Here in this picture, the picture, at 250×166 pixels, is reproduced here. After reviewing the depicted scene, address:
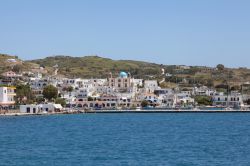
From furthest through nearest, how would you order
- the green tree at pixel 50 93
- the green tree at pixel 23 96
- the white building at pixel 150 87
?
the white building at pixel 150 87, the green tree at pixel 50 93, the green tree at pixel 23 96

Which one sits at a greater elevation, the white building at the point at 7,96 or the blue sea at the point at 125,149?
the white building at the point at 7,96

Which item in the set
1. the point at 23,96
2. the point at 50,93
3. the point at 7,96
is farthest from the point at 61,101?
the point at 7,96

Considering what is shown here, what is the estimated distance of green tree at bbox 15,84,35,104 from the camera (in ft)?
424

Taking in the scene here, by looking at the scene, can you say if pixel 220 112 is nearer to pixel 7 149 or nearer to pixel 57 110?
pixel 57 110

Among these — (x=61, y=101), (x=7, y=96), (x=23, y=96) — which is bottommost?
(x=61, y=101)

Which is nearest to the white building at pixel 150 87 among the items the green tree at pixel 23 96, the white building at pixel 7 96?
the green tree at pixel 23 96

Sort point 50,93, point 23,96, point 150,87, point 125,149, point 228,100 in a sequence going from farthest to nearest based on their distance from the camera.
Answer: point 150,87, point 228,100, point 50,93, point 23,96, point 125,149

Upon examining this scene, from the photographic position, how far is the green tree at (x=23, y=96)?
129212 millimetres

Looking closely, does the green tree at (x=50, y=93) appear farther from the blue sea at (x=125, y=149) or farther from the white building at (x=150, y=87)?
the blue sea at (x=125, y=149)

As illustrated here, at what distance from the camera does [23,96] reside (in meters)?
131

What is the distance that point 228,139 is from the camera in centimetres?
5528

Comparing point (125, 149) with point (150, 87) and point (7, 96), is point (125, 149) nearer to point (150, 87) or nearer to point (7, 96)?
point (7, 96)

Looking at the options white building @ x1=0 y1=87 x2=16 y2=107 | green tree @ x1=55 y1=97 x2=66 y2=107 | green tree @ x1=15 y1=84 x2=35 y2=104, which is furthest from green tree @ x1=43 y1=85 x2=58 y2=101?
white building @ x1=0 y1=87 x2=16 y2=107

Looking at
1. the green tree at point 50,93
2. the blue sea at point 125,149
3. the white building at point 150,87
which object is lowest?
the blue sea at point 125,149
